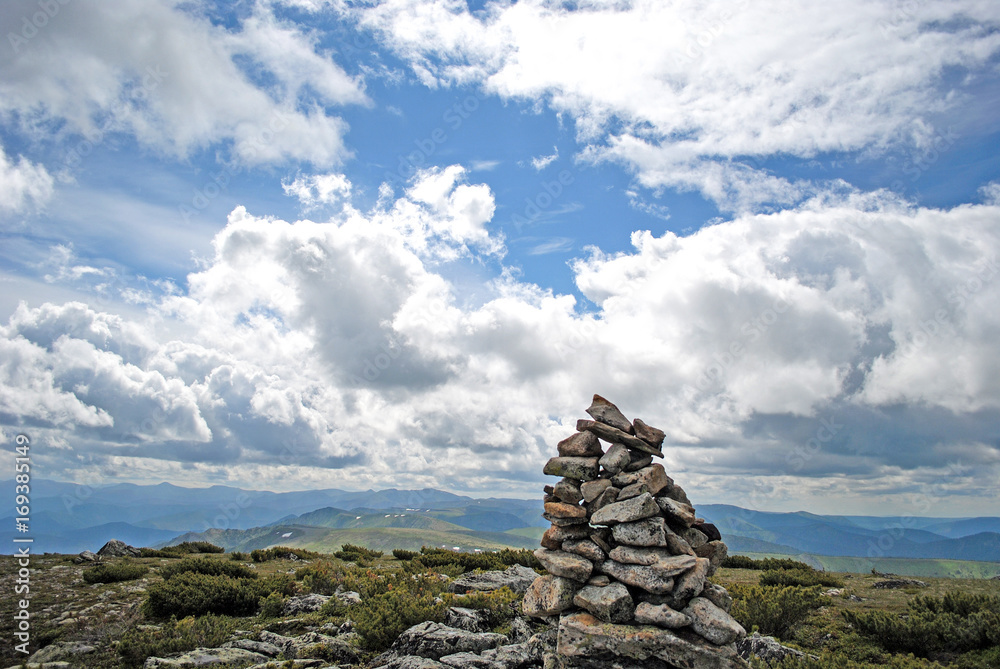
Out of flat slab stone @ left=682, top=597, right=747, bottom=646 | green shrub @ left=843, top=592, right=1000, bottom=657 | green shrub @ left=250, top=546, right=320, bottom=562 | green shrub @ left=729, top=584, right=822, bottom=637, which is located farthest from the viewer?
green shrub @ left=250, top=546, right=320, bottom=562

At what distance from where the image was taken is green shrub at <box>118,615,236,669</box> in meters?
14.5

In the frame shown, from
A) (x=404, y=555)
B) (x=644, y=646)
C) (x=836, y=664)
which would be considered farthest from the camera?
(x=404, y=555)

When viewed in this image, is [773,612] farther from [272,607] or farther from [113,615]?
[113,615]

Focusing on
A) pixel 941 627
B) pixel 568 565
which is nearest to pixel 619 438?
pixel 568 565

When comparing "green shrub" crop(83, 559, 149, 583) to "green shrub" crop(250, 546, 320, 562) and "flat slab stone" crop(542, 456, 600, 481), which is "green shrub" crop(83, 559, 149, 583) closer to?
"green shrub" crop(250, 546, 320, 562)

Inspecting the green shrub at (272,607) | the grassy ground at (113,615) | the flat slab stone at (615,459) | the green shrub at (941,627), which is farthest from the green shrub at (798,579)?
the green shrub at (272,607)

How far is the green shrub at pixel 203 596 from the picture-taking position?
1895 cm

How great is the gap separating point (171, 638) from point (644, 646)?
14337mm

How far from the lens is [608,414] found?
17.1 m

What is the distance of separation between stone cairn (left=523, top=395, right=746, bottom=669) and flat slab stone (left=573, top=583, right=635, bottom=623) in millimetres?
29

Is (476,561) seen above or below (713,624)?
below

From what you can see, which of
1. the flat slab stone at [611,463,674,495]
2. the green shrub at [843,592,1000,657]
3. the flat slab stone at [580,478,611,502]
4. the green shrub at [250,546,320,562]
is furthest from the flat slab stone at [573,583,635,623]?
the green shrub at [250,546,320,562]

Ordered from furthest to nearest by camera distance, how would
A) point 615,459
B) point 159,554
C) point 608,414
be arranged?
point 159,554 → point 608,414 → point 615,459

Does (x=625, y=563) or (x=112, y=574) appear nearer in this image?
(x=625, y=563)
